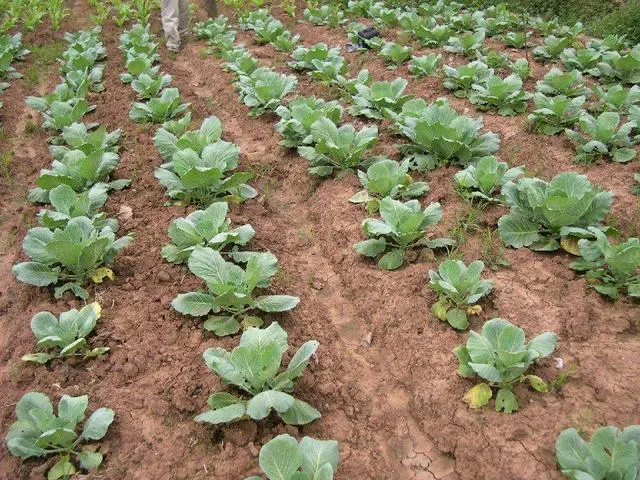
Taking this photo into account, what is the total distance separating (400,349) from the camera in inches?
136

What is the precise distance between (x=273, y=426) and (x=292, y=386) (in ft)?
0.77

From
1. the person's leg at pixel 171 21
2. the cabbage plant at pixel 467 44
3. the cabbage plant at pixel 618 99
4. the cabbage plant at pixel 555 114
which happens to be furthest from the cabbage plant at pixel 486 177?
the person's leg at pixel 171 21

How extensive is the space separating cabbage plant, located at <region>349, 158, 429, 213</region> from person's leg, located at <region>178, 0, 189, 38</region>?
707cm

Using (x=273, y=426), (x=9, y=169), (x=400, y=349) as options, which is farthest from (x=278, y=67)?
(x=273, y=426)

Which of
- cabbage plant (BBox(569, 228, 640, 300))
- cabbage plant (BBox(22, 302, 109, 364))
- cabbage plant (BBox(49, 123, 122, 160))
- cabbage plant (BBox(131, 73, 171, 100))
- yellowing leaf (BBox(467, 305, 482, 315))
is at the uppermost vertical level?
cabbage plant (BBox(569, 228, 640, 300))

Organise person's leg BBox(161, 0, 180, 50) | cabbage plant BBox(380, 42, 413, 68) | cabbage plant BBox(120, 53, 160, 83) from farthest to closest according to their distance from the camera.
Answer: person's leg BBox(161, 0, 180, 50)
cabbage plant BBox(380, 42, 413, 68)
cabbage plant BBox(120, 53, 160, 83)

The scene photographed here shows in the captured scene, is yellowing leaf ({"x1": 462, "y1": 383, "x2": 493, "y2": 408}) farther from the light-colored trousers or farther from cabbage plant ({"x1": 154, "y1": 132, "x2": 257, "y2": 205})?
the light-colored trousers

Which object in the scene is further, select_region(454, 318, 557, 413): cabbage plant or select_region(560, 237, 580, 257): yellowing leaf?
select_region(560, 237, 580, 257): yellowing leaf

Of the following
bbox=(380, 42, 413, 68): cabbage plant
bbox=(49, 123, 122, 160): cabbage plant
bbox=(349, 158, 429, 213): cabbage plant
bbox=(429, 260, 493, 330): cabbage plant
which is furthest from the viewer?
bbox=(380, 42, 413, 68): cabbage plant

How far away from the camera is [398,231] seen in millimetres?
3936

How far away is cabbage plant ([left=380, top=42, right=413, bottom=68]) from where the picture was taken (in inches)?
307

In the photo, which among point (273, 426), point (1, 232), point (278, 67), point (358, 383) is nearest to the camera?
point (273, 426)

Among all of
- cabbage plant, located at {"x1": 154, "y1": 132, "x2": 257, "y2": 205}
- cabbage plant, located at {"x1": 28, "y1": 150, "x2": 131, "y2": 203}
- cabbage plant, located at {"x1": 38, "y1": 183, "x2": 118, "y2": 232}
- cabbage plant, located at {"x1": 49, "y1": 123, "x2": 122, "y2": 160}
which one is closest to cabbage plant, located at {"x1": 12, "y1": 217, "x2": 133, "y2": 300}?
cabbage plant, located at {"x1": 38, "y1": 183, "x2": 118, "y2": 232}

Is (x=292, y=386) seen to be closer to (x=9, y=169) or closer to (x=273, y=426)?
(x=273, y=426)
